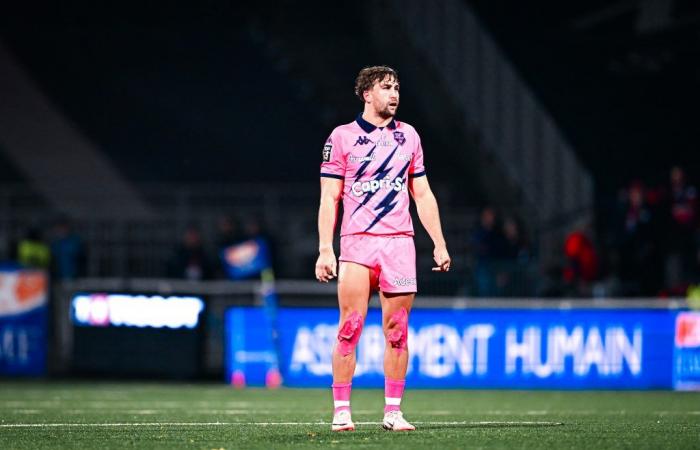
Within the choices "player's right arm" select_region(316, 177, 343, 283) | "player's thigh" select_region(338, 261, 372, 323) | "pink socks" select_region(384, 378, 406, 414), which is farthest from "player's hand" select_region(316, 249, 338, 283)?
"pink socks" select_region(384, 378, 406, 414)

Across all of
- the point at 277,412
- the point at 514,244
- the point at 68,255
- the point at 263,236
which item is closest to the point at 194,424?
the point at 277,412

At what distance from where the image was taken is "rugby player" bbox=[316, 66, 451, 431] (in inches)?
311

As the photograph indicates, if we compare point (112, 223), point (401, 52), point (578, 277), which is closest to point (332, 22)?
point (401, 52)

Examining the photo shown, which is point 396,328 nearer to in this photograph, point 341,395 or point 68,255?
point 341,395

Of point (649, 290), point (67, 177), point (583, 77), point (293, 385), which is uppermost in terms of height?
point (583, 77)

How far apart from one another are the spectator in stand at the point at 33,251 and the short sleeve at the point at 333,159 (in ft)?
41.6

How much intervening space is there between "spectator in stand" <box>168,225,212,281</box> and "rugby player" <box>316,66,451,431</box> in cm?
1215

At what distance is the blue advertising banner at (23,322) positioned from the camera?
60.3ft

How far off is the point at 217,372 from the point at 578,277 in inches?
211

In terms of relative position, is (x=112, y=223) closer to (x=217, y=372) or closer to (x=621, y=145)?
(x=217, y=372)

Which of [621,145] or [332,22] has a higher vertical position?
[332,22]

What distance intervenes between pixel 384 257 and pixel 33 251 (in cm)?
1338

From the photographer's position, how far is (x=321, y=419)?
968cm

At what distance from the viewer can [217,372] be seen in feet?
59.4
